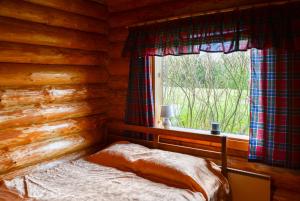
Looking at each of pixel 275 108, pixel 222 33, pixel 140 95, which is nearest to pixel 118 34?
pixel 140 95

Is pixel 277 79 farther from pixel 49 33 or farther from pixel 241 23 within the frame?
pixel 49 33

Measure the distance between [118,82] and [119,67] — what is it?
8.2 inches

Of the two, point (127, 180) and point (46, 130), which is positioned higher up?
point (46, 130)

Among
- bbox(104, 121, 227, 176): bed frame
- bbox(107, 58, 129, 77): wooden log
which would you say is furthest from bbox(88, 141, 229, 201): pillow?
bbox(107, 58, 129, 77): wooden log

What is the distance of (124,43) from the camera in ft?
11.3

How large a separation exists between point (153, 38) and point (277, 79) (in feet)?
4.67

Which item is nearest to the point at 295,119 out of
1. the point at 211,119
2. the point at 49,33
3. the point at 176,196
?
the point at 211,119

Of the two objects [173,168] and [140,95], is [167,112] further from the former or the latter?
[173,168]

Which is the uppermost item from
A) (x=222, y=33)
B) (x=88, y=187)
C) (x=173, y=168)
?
(x=222, y=33)

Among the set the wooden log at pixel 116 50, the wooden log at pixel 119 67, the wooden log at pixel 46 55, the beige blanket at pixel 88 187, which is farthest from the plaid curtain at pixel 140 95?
the beige blanket at pixel 88 187

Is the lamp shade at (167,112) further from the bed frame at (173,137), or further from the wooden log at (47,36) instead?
the wooden log at (47,36)

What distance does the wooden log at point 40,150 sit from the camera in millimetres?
2508

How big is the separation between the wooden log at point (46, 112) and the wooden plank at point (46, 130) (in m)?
0.05

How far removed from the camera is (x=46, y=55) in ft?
9.25
